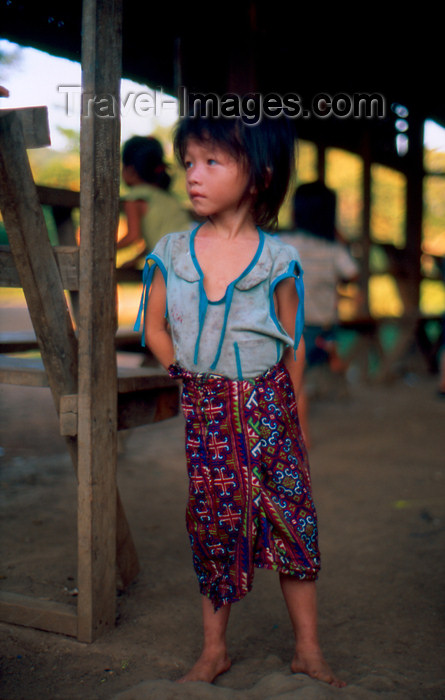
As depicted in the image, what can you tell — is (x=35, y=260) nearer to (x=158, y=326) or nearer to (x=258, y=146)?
(x=158, y=326)

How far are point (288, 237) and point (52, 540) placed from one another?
3.12 m

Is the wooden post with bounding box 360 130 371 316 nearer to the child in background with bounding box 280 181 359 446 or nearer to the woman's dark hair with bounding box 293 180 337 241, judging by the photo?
the child in background with bounding box 280 181 359 446

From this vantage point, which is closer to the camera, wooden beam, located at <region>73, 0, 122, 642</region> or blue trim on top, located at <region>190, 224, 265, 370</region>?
blue trim on top, located at <region>190, 224, 265, 370</region>

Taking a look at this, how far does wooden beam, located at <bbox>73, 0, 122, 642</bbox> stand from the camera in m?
1.91

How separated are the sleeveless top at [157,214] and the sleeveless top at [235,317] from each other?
2568 millimetres

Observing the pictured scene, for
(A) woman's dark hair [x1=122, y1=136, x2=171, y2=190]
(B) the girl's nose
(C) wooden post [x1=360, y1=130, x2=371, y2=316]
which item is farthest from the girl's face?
(C) wooden post [x1=360, y1=130, x2=371, y2=316]

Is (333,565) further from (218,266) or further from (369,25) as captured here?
(369,25)

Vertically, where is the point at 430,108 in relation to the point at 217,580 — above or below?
above

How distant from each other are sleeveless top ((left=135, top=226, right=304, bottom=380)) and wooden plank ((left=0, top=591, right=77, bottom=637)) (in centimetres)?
92

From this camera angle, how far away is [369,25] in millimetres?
5211

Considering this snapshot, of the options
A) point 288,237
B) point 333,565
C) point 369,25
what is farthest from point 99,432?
point 369,25

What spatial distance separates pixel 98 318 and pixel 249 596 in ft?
3.98

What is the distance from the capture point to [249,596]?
2.48 m

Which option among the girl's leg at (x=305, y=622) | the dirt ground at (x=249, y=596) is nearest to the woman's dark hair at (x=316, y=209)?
the dirt ground at (x=249, y=596)
